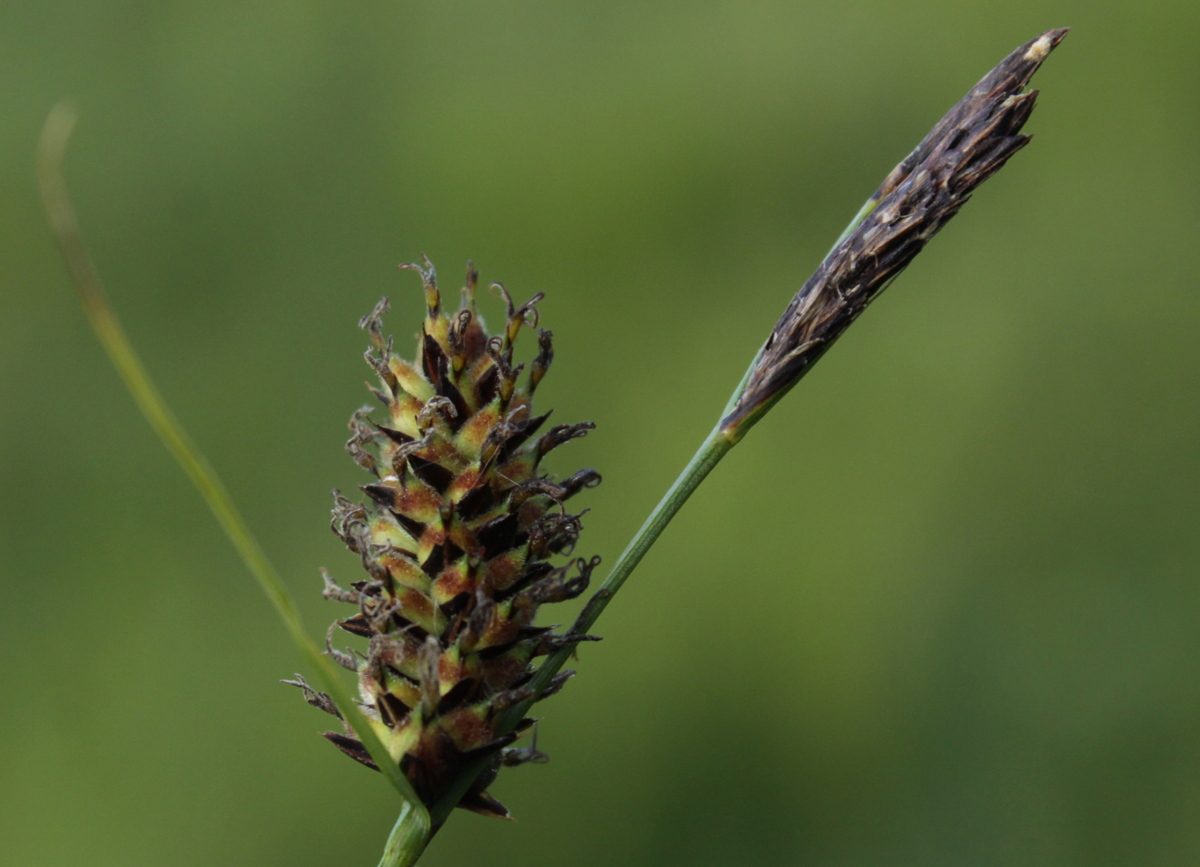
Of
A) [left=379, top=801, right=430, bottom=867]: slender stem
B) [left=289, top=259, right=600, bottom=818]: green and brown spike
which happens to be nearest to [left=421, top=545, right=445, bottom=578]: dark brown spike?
[left=289, top=259, right=600, bottom=818]: green and brown spike

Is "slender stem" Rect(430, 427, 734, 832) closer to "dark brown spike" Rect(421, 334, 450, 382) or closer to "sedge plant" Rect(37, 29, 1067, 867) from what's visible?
"sedge plant" Rect(37, 29, 1067, 867)

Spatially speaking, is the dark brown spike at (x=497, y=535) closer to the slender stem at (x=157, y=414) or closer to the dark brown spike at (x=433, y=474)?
the dark brown spike at (x=433, y=474)

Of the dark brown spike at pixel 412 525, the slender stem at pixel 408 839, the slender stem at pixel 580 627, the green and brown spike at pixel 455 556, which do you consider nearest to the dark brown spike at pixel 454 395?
the green and brown spike at pixel 455 556

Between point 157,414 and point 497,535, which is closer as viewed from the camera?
point 157,414

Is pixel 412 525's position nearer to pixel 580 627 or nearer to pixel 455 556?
pixel 455 556

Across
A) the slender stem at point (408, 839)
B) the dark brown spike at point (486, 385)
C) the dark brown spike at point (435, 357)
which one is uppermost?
the dark brown spike at point (435, 357)

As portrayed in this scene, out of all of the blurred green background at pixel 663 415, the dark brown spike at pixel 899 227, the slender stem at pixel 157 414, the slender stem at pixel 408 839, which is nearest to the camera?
the slender stem at pixel 157 414

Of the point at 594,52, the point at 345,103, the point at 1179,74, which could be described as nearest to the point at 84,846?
the point at 345,103

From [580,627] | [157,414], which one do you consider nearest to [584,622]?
[580,627]
